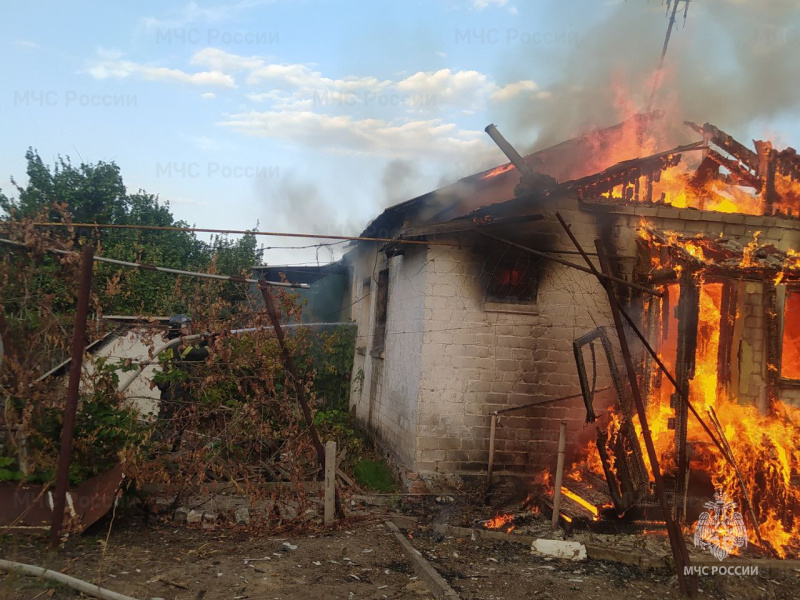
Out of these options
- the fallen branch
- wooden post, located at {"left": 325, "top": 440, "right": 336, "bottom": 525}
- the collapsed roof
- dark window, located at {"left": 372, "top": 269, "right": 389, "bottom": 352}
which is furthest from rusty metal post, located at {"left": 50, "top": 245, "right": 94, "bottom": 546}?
dark window, located at {"left": 372, "top": 269, "right": 389, "bottom": 352}

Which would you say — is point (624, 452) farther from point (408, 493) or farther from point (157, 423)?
point (157, 423)

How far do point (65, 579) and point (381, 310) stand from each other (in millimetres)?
7844

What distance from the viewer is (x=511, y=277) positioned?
9.16m

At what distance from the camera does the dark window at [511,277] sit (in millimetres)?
9078

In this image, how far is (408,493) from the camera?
8.74 metres

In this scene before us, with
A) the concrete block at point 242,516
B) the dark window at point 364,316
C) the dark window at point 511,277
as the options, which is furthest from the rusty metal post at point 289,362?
the dark window at point 364,316

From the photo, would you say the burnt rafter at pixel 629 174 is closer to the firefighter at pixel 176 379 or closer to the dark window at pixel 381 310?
the dark window at pixel 381 310

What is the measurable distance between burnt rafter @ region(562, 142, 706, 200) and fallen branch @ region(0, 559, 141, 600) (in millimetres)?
7497

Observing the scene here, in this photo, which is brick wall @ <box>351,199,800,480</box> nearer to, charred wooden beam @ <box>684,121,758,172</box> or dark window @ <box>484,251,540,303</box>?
dark window @ <box>484,251,540,303</box>

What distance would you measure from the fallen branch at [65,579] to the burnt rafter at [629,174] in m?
7.50

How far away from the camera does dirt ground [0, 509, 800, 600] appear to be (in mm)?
5461

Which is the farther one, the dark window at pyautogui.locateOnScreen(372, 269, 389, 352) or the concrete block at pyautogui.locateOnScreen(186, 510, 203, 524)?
the dark window at pyautogui.locateOnScreen(372, 269, 389, 352)

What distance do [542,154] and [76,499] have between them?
10.5 m

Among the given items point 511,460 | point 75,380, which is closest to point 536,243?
point 511,460
